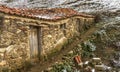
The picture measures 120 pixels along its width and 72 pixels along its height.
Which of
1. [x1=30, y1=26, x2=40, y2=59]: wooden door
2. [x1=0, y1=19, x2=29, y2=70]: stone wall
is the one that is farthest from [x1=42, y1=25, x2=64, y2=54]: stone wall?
[x1=0, y1=19, x2=29, y2=70]: stone wall

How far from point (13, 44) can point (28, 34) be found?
112 cm

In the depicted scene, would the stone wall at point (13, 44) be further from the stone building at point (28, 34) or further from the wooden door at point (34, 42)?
the wooden door at point (34, 42)

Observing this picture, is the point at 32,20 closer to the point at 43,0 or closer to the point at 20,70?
the point at 20,70

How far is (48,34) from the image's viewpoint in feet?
43.7

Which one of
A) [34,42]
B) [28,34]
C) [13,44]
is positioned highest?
[28,34]

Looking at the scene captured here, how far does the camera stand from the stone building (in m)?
10.9

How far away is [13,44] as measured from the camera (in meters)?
11.3

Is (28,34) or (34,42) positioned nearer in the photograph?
(28,34)

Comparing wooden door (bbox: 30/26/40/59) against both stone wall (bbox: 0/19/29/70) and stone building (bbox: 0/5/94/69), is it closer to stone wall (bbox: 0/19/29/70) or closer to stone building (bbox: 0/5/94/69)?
stone building (bbox: 0/5/94/69)

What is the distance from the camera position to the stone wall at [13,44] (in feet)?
35.5

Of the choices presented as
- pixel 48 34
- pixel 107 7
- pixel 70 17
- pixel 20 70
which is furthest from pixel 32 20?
pixel 107 7

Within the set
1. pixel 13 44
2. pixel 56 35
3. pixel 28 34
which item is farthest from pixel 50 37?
pixel 13 44

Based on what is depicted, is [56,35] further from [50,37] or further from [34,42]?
[34,42]

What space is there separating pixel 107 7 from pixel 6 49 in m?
13.6
